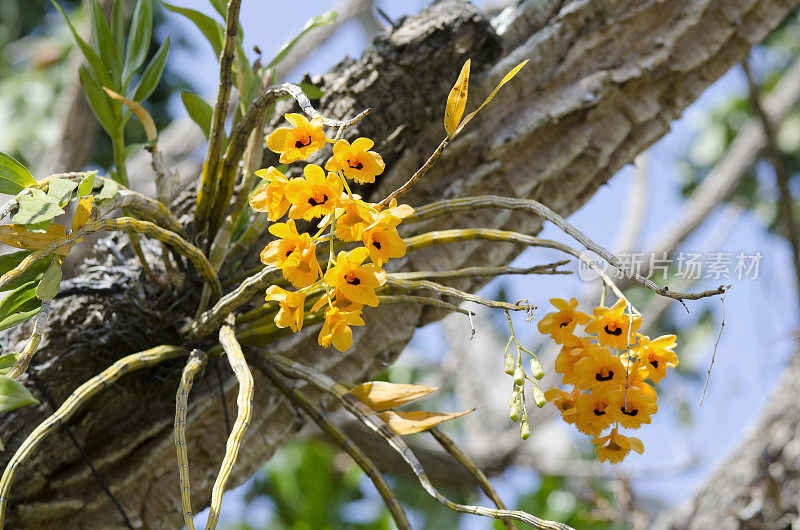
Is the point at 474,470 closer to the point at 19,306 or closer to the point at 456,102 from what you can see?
the point at 456,102

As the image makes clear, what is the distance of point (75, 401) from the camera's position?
2.89ft

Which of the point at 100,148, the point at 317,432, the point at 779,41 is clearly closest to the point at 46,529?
the point at 317,432

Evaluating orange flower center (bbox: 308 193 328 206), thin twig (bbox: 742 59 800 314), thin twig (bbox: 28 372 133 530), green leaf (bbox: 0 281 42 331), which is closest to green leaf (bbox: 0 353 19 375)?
green leaf (bbox: 0 281 42 331)

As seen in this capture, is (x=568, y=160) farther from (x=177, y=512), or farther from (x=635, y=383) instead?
(x=177, y=512)

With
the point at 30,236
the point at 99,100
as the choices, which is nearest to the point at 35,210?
the point at 30,236

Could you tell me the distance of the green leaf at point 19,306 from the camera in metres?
0.83

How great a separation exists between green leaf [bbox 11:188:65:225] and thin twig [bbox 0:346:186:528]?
0.77ft

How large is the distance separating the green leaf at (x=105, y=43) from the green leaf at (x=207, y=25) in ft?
0.40

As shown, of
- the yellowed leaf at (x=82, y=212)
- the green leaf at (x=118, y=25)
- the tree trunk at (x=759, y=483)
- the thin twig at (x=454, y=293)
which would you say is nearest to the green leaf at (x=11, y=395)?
the yellowed leaf at (x=82, y=212)

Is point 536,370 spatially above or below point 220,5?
below

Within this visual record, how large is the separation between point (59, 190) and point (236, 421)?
0.34m

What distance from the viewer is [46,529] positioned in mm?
1128

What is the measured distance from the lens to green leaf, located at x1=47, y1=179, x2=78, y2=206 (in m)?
0.81

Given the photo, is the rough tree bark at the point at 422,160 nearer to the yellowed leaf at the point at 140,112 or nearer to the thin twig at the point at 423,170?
the yellowed leaf at the point at 140,112
